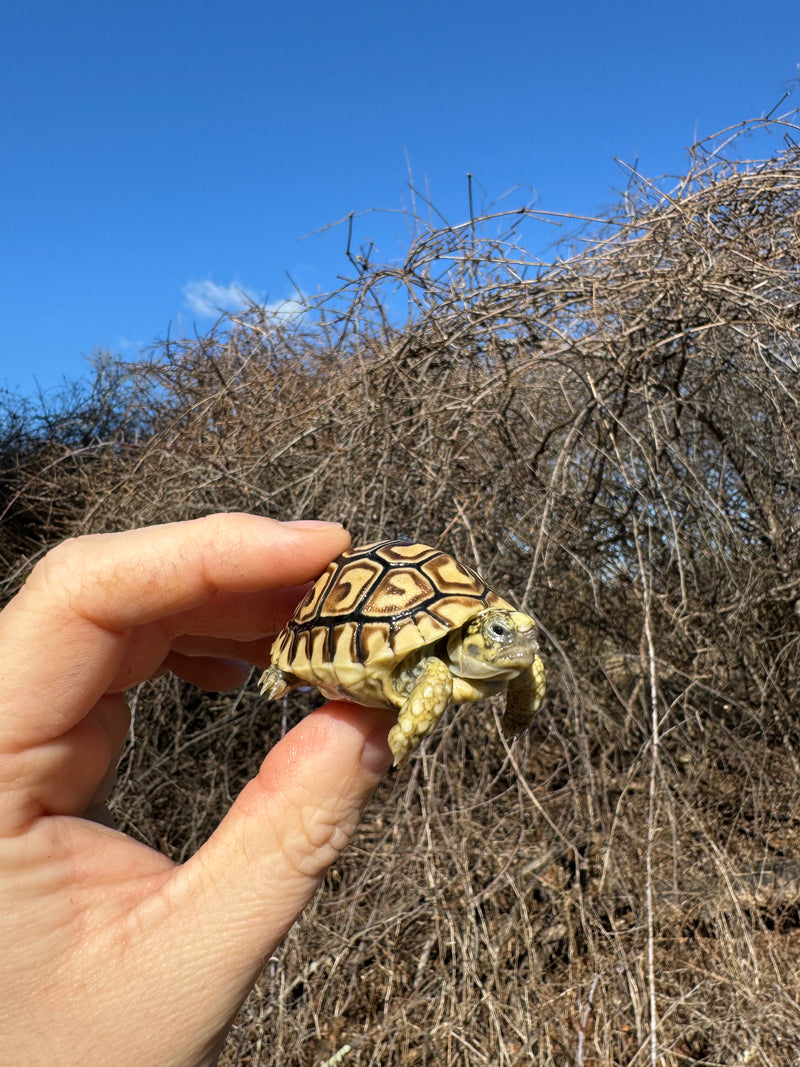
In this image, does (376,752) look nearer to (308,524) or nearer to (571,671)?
(308,524)

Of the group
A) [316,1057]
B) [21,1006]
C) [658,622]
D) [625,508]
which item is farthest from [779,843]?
[21,1006]

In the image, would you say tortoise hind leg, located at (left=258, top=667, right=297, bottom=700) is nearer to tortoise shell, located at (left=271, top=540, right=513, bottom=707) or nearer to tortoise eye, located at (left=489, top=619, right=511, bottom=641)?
tortoise shell, located at (left=271, top=540, right=513, bottom=707)

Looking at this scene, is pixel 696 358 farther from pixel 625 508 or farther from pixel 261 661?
pixel 261 661

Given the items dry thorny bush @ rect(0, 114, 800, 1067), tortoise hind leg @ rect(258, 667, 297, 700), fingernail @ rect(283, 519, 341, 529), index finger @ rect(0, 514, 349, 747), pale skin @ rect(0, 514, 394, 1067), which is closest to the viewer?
pale skin @ rect(0, 514, 394, 1067)

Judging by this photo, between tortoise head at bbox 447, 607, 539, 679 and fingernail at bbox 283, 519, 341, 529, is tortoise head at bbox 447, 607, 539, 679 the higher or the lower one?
the lower one

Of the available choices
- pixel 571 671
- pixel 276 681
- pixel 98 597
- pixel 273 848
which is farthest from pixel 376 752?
pixel 571 671

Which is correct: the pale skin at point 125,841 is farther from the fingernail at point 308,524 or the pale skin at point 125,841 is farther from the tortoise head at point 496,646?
the tortoise head at point 496,646

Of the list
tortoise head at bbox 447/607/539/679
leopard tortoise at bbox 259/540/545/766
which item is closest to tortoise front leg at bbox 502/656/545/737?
leopard tortoise at bbox 259/540/545/766

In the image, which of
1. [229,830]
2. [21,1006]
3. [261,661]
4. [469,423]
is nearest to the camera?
[21,1006]
